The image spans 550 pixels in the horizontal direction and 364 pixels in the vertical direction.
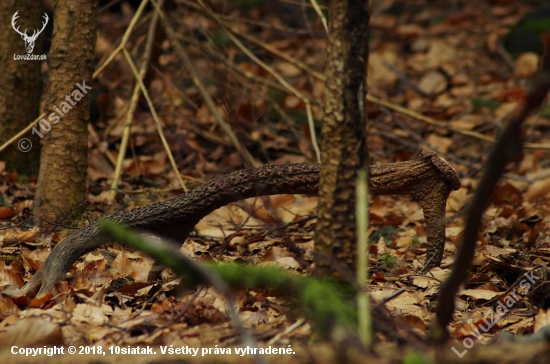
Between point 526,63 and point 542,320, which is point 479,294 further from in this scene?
point 526,63

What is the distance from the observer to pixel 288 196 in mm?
3264

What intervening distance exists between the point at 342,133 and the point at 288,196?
1.89 meters

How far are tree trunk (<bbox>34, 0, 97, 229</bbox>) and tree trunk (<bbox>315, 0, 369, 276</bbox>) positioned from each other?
1625mm

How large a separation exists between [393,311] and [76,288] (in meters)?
1.12

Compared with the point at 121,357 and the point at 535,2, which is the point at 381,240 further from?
the point at 535,2

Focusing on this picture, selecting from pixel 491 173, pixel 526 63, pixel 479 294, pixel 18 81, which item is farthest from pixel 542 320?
pixel 526 63

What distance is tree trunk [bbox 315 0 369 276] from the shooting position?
1.35 metres

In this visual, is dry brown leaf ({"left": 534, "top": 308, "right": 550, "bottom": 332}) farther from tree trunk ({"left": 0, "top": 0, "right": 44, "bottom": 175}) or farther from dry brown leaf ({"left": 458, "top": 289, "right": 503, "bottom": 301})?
tree trunk ({"left": 0, "top": 0, "right": 44, "bottom": 175})

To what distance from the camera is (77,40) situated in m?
2.61

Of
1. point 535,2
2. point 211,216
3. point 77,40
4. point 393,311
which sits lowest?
point 393,311

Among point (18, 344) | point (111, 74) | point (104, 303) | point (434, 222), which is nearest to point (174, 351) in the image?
point (18, 344)

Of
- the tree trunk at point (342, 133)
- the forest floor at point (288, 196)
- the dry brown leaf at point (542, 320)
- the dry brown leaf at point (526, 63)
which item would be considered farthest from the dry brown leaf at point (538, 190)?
the tree trunk at point (342, 133)

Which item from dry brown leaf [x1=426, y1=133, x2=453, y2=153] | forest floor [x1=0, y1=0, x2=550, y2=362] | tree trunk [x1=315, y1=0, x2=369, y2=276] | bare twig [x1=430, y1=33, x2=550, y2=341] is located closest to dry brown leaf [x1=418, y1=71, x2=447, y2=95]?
forest floor [x1=0, y1=0, x2=550, y2=362]

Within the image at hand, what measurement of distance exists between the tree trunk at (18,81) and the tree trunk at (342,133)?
2.44 meters
